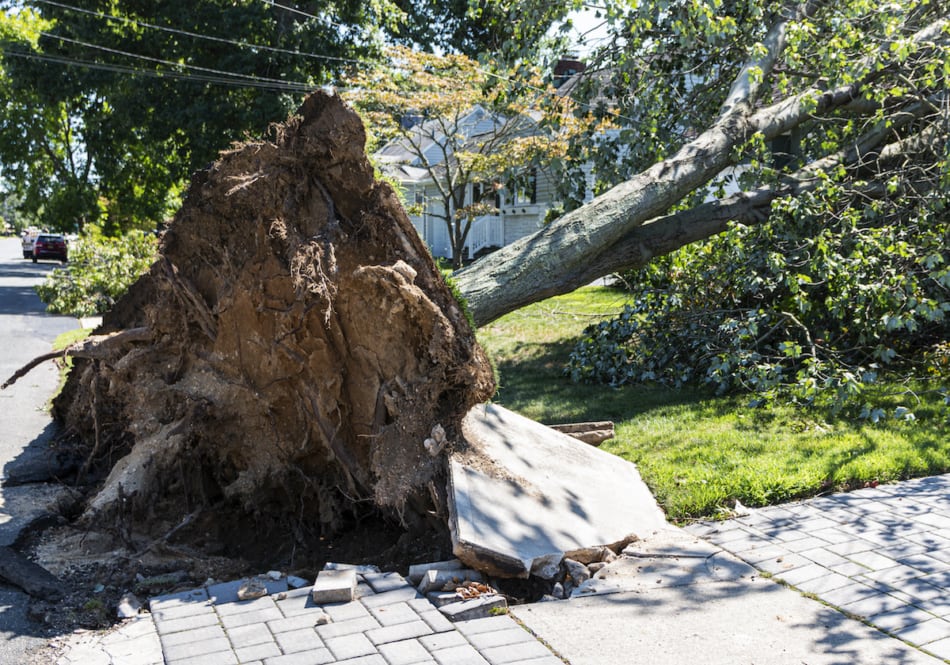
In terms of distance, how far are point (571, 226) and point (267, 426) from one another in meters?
4.02

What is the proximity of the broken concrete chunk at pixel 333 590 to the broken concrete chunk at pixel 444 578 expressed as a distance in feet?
1.22

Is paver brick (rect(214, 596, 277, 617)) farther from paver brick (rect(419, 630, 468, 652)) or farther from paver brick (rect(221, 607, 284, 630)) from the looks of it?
paver brick (rect(419, 630, 468, 652))

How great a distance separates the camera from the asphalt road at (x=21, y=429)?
14.0 ft

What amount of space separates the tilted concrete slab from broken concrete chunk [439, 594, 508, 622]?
254mm

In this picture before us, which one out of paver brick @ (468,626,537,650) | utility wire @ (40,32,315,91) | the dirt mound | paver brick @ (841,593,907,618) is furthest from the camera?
utility wire @ (40,32,315,91)

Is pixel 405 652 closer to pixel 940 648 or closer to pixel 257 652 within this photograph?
pixel 257 652

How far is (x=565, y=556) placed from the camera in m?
4.77

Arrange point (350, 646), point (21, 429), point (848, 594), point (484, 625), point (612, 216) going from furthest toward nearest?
point (21, 429) < point (612, 216) < point (848, 594) < point (484, 625) < point (350, 646)

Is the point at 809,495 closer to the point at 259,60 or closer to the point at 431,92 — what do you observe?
the point at 431,92

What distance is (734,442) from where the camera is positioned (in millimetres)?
6961

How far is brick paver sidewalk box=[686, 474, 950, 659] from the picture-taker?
13.5 feet

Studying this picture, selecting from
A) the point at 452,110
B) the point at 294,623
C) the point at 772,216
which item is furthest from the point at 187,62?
the point at 294,623

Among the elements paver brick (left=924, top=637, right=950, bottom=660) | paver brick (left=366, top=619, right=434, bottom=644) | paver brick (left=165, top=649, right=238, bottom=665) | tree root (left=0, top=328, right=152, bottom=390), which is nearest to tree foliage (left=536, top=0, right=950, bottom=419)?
paver brick (left=924, top=637, right=950, bottom=660)

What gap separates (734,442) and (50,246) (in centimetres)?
4787
